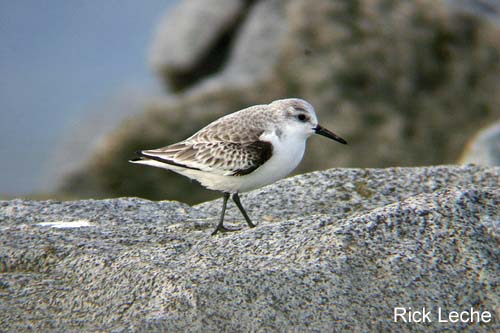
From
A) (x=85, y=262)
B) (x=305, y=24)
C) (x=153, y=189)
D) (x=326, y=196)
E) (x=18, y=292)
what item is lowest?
(x=18, y=292)

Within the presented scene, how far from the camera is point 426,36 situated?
17.0m

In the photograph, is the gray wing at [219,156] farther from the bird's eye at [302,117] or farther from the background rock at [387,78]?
the background rock at [387,78]

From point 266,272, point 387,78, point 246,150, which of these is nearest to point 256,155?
point 246,150

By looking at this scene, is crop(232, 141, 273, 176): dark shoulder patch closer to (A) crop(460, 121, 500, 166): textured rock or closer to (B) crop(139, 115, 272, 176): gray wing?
(B) crop(139, 115, 272, 176): gray wing

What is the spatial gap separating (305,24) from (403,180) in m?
9.05

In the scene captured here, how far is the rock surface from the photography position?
574 cm

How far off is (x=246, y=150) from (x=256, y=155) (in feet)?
0.42

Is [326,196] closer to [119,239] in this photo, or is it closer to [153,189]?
[119,239]

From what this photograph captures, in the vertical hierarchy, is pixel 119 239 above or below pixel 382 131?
below

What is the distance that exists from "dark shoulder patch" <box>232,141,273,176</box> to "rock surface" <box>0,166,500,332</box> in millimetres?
643

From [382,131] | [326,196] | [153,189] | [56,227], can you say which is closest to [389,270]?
[326,196]

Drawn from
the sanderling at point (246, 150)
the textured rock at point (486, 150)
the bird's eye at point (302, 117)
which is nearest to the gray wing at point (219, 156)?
the sanderling at point (246, 150)

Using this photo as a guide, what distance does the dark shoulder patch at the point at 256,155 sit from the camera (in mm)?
7766

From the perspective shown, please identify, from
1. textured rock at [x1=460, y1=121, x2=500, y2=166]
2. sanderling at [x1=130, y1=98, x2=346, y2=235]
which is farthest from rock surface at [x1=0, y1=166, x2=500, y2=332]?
textured rock at [x1=460, y1=121, x2=500, y2=166]
